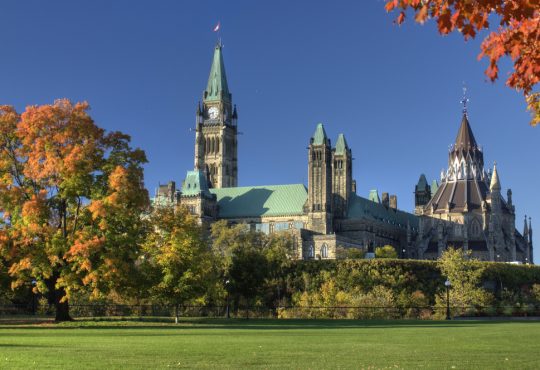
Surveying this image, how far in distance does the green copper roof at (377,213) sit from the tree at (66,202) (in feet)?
360

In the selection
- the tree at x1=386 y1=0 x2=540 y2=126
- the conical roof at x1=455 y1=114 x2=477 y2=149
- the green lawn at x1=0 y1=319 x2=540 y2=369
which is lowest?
the green lawn at x1=0 y1=319 x2=540 y2=369

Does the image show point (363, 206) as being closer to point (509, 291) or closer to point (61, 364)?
point (509, 291)

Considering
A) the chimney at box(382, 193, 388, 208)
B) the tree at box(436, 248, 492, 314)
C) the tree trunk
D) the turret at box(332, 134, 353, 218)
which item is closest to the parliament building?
the turret at box(332, 134, 353, 218)

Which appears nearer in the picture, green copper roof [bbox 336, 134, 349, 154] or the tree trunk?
the tree trunk

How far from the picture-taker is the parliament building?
481 ft

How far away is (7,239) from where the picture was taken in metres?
41.5

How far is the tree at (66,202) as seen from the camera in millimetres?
41219

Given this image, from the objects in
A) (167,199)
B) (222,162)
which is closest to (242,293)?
(167,199)

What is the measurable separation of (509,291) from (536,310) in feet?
48.9

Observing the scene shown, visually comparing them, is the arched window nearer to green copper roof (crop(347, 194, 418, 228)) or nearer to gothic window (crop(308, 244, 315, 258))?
gothic window (crop(308, 244, 315, 258))

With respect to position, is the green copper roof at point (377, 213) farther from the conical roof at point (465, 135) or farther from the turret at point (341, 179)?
the conical roof at point (465, 135)

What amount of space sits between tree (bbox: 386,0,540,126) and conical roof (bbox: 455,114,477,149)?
156926 millimetres

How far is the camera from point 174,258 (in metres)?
48.6

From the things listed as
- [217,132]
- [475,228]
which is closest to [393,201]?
[475,228]
